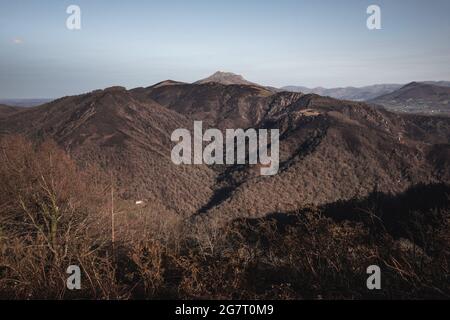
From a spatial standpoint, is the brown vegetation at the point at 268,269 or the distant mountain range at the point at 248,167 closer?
the brown vegetation at the point at 268,269

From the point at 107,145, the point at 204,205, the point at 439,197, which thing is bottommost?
the point at 204,205

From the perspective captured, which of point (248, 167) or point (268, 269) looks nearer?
point (268, 269)

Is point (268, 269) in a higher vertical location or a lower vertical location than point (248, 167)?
higher

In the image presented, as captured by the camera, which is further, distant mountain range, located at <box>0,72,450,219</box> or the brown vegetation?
distant mountain range, located at <box>0,72,450,219</box>

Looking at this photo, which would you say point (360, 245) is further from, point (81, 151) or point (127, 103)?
point (127, 103)

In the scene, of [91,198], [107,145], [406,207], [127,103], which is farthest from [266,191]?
[127,103]
